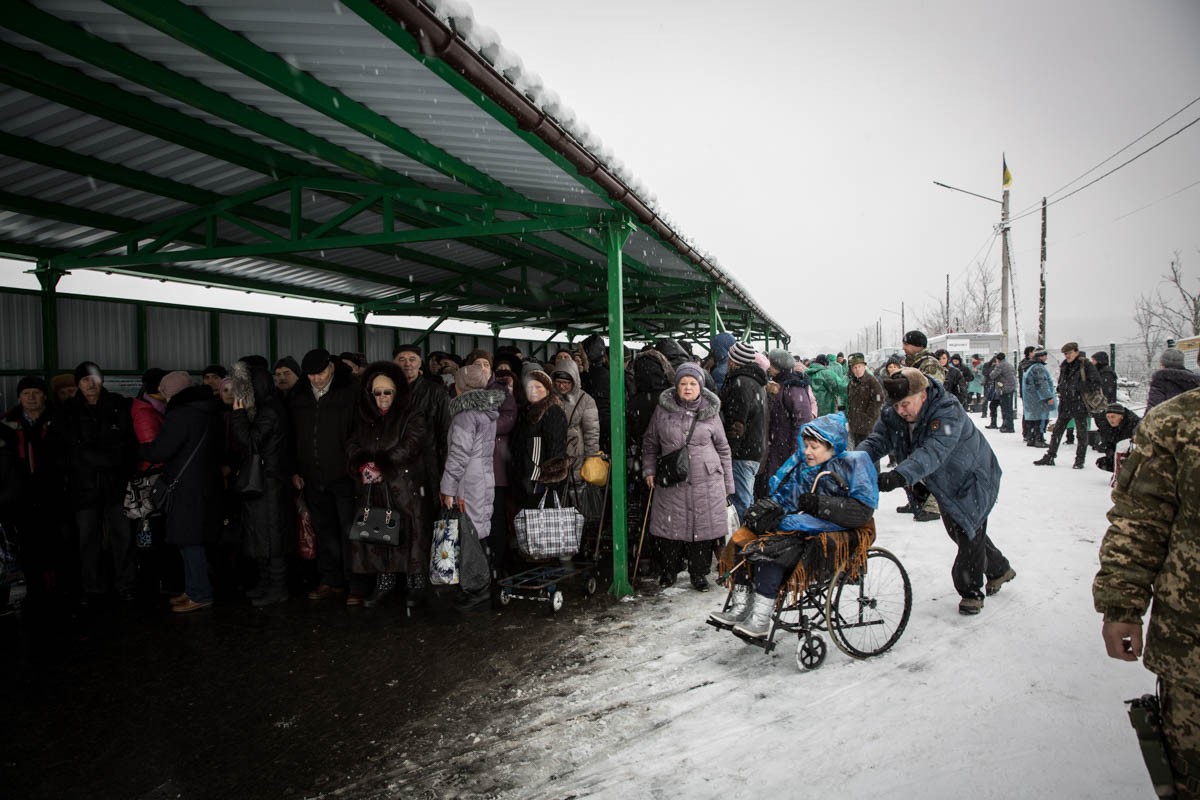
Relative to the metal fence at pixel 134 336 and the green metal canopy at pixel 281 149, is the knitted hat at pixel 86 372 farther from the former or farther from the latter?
the metal fence at pixel 134 336

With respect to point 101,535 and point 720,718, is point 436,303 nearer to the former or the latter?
point 101,535

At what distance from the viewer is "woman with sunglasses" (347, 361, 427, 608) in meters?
4.87

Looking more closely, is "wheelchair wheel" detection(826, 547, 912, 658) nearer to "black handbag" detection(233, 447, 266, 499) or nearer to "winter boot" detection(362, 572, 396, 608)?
"winter boot" detection(362, 572, 396, 608)

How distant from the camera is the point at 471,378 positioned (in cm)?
509

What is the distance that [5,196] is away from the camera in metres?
5.84

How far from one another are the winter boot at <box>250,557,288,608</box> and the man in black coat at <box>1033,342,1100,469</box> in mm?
11134

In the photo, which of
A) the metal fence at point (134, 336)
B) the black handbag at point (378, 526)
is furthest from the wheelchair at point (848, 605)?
the metal fence at point (134, 336)

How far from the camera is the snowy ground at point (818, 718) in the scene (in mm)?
2785

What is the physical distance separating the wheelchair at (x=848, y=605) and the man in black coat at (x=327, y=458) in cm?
306

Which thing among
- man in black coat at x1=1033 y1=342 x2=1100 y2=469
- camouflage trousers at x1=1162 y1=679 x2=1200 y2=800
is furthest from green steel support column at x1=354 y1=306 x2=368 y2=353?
man in black coat at x1=1033 y1=342 x2=1100 y2=469

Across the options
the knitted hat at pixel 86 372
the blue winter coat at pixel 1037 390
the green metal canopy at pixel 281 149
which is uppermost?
the green metal canopy at pixel 281 149

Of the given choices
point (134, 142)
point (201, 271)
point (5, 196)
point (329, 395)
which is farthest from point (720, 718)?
point (201, 271)

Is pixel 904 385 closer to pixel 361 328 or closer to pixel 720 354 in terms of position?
pixel 720 354

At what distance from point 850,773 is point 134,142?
21.7 feet
